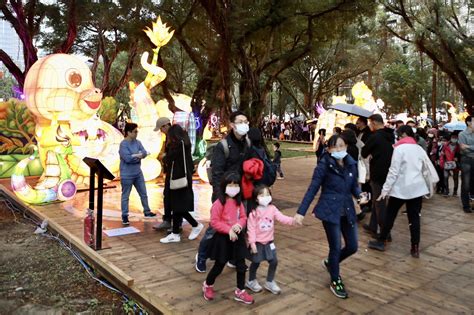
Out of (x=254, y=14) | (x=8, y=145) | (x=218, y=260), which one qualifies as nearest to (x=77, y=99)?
(x=8, y=145)

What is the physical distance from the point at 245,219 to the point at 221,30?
9.42m

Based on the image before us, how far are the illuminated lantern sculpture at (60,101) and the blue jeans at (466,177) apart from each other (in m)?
7.52

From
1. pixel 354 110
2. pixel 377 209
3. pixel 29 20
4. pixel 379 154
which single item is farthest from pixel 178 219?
pixel 29 20

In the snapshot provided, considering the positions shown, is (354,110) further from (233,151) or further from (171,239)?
(171,239)

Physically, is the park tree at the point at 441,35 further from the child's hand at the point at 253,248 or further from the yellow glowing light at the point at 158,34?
the child's hand at the point at 253,248

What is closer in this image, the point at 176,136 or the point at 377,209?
the point at 176,136

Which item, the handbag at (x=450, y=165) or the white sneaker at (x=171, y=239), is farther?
the handbag at (x=450, y=165)

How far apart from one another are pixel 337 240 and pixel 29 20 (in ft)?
Result: 55.5

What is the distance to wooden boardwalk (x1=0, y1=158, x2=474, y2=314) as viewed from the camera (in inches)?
153

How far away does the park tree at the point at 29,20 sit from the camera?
15883 millimetres

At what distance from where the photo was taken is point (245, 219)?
393cm

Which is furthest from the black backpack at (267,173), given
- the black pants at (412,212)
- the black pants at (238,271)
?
the black pants at (412,212)

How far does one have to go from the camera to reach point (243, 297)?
3.89 metres

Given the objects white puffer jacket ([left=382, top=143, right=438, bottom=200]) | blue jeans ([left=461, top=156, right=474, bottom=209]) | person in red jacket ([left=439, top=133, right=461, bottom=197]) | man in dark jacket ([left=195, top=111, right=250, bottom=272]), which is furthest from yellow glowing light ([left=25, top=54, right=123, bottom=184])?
person in red jacket ([left=439, top=133, right=461, bottom=197])
